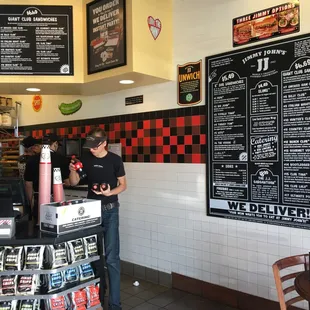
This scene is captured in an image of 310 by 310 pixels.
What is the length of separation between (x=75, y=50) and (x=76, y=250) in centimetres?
221

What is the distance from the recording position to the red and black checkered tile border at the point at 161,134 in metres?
3.57

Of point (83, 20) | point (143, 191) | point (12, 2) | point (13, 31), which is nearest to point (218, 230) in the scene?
point (143, 191)

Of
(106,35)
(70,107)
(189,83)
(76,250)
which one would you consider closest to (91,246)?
(76,250)

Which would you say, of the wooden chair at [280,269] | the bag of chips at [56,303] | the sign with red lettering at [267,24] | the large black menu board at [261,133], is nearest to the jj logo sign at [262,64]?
the large black menu board at [261,133]

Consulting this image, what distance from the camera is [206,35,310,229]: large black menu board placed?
2.88 metres

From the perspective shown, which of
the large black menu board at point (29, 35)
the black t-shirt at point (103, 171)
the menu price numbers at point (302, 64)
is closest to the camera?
the menu price numbers at point (302, 64)

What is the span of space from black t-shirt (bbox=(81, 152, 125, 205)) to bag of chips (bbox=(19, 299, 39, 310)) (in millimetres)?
1072

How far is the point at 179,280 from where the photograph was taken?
3.76 meters

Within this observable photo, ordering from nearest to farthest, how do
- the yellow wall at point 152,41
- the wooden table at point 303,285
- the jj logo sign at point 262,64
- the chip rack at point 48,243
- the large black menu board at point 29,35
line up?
the wooden table at point 303,285
the chip rack at point 48,243
the jj logo sign at point 262,64
the yellow wall at point 152,41
the large black menu board at point 29,35

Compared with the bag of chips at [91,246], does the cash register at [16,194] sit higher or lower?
higher

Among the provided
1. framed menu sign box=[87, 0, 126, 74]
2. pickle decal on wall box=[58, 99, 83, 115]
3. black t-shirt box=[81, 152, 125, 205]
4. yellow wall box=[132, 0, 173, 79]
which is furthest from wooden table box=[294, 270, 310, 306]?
pickle decal on wall box=[58, 99, 83, 115]

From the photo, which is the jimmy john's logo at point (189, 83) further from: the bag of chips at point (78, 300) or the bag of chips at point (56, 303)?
the bag of chips at point (56, 303)

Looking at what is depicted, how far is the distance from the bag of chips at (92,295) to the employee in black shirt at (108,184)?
618mm

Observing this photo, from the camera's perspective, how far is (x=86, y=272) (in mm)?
2500
